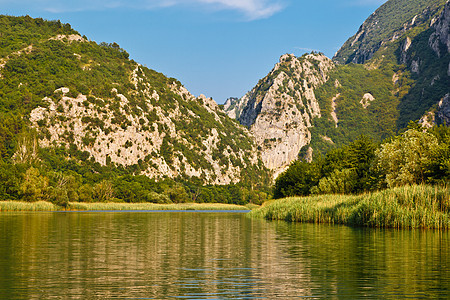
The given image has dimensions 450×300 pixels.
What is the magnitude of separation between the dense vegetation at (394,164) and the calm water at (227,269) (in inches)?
959

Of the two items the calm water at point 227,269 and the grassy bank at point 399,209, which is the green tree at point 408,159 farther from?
the calm water at point 227,269

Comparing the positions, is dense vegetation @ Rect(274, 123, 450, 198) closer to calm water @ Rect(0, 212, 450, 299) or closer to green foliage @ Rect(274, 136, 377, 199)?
green foliage @ Rect(274, 136, 377, 199)

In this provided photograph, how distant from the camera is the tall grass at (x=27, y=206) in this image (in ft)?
348

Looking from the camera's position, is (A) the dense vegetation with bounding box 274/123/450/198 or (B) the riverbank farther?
(B) the riverbank

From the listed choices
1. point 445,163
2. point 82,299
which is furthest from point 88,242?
point 445,163

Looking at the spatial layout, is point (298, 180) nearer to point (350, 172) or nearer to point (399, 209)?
point (350, 172)

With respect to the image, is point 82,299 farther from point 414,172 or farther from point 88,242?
point 414,172

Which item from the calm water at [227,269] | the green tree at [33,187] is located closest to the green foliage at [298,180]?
the green tree at [33,187]

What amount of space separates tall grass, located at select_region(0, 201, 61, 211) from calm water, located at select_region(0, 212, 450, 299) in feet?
243

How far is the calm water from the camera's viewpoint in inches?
715

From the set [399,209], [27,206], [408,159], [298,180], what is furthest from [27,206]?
[399,209]

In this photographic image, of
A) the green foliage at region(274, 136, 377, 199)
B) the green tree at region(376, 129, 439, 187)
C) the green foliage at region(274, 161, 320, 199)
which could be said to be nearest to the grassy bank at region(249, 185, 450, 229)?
the green tree at region(376, 129, 439, 187)

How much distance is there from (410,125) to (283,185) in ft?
175

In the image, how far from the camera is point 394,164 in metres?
68.6
